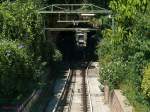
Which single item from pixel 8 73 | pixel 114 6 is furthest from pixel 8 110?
pixel 114 6

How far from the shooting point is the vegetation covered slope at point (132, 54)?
22.9 m

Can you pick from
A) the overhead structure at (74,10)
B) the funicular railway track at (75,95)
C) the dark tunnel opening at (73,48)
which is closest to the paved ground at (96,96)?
the funicular railway track at (75,95)

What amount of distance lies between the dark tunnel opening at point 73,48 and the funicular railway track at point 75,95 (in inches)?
610

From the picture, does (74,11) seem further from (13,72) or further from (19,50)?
(13,72)

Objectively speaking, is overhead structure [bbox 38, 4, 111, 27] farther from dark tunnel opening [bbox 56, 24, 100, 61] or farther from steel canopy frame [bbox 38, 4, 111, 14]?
dark tunnel opening [bbox 56, 24, 100, 61]

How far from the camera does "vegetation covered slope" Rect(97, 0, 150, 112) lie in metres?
22.9

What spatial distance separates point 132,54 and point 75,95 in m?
14.0

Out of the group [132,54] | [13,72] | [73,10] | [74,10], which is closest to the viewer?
[13,72]

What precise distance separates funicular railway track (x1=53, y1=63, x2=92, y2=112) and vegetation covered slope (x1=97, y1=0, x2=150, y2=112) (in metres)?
2.27

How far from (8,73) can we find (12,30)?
350 inches

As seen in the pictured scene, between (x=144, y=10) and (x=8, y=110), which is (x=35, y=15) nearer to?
(x=144, y=10)

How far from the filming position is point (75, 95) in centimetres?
4197

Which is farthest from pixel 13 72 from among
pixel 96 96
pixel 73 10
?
pixel 73 10

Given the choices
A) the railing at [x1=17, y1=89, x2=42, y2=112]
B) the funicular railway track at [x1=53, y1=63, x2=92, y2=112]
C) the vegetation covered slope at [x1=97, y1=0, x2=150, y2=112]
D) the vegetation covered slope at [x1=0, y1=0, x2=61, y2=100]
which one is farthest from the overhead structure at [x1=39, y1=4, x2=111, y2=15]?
the railing at [x1=17, y1=89, x2=42, y2=112]
